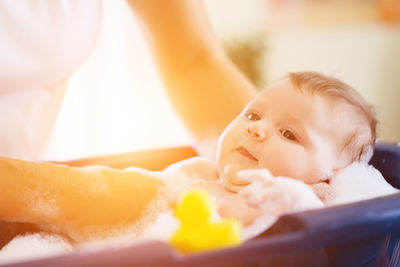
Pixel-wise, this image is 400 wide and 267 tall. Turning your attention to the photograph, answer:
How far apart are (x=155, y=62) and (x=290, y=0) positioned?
65.1 inches

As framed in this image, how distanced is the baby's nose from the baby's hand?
0.12m

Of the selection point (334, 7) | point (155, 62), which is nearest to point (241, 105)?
point (155, 62)

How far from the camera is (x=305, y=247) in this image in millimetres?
390

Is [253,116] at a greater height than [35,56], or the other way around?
[35,56]

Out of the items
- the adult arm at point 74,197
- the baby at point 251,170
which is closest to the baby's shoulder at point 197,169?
the baby at point 251,170

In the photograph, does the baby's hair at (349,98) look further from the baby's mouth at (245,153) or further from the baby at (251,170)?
the baby's mouth at (245,153)

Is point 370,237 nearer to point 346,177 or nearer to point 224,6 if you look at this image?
point 346,177

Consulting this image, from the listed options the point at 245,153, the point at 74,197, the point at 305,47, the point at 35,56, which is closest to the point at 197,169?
the point at 245,153

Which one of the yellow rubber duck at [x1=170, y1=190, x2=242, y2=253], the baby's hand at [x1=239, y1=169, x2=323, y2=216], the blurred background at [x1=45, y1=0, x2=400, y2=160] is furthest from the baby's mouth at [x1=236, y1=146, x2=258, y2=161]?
the blurred background at [x1=45, y1=0, x2=400, y2=160]

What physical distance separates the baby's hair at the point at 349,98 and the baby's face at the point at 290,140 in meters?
0.01

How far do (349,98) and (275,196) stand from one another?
10.7 inches

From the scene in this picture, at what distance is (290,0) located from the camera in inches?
92.1

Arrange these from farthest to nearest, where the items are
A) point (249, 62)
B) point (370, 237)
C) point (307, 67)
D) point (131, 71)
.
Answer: point (307, 67) < point (249, 62) < point (131, 71) < point (370, 237)

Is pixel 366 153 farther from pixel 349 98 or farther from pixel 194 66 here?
pixel 194 66
